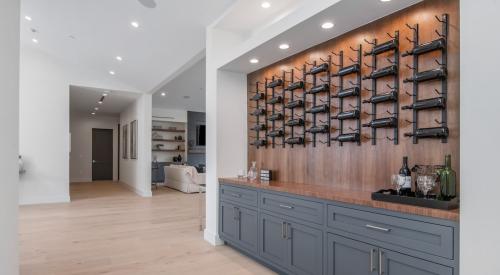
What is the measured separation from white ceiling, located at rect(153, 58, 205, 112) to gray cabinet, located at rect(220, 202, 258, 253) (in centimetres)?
385

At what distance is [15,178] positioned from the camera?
2229 millimetres

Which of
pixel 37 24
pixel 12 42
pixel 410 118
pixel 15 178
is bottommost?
pixel 15 178

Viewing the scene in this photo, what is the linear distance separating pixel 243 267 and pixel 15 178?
2.29 meters

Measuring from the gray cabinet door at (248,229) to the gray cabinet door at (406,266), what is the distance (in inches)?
63.8

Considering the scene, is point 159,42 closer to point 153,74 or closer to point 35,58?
point 153,74

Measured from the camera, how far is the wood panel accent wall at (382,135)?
219cm

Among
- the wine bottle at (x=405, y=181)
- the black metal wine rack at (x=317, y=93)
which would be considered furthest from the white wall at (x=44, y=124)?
the wine bottle at (x=405, y=181)

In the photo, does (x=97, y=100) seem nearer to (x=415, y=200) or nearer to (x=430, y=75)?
(x=430, y=75)

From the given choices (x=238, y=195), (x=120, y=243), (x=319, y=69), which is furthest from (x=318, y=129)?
(x=120, y=243)

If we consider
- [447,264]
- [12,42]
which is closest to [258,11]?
[12,42]

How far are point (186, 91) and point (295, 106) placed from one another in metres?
6.93

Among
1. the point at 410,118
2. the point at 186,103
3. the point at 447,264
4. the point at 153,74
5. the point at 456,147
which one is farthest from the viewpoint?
the point at 186,103
